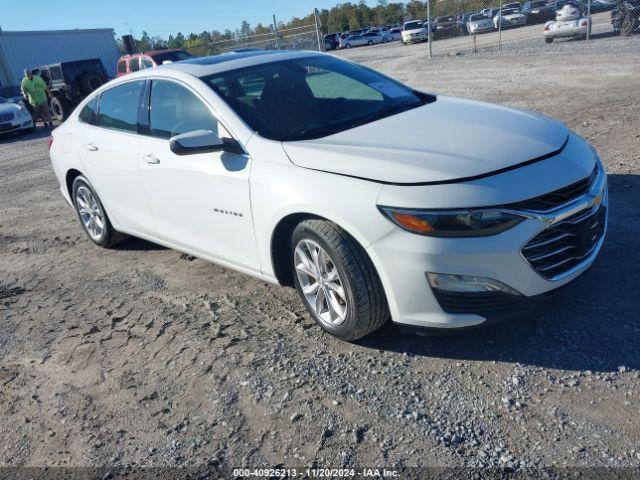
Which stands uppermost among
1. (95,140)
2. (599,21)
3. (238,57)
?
(238,57)

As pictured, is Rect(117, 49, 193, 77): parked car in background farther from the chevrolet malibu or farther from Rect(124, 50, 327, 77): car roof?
the chevrolet malibu

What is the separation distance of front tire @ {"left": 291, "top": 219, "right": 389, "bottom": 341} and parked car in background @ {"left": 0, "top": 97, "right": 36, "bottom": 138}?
15.5 meters

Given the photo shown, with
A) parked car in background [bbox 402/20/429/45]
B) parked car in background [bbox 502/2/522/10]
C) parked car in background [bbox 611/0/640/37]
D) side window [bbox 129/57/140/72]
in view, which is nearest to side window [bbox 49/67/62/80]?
side window [bbox 129/57/140/72]

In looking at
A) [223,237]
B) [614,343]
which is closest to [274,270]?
[223,237]

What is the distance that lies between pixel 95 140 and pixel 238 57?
5.00 ft

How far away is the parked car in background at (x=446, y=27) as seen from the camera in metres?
29.5

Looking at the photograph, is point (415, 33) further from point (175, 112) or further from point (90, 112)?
point (175, 112)

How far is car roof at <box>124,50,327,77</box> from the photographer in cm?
418

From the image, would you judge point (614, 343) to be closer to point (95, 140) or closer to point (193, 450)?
point (193, 450)

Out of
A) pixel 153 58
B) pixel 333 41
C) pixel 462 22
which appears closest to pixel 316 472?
pixel 153 58

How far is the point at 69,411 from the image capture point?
314 centimetres

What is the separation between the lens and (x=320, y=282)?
336cm

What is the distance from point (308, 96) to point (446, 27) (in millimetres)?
28648

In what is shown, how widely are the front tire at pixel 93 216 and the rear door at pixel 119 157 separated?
207mm
